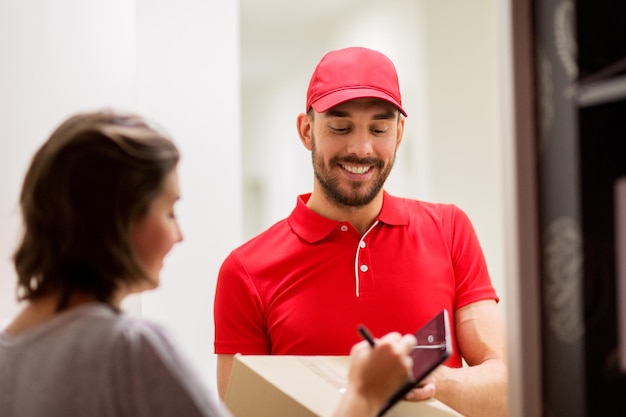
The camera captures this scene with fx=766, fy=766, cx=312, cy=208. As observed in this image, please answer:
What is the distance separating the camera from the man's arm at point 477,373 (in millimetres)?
1403

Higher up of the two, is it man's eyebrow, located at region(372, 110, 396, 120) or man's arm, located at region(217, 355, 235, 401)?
man's eyebrow, located at region(372, 110, 396, 120)

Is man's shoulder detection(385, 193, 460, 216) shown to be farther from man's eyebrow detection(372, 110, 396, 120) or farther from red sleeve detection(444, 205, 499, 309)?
man's eyebrow detection(372, 110, 396, 120)

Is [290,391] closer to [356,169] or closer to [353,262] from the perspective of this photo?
[353,262]

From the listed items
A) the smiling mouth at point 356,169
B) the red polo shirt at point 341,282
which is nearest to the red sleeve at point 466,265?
the red polo shirt at point 341,282

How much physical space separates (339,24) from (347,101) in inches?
102

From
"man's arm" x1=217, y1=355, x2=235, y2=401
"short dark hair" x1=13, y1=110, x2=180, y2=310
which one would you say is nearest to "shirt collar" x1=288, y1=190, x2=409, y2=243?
"man's arm" x1=217, y1=355, x2=235, y2=401

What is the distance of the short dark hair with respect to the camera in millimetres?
916

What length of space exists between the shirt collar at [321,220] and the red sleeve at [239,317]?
172 millimetres

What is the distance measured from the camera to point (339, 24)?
422cm

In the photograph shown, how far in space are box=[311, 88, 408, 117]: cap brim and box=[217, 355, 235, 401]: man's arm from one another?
1.96ft

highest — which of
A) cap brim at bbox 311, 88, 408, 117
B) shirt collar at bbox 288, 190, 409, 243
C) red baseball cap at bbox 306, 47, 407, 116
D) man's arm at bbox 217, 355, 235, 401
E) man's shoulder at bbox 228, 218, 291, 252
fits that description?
red baseball cap at bbox 306, 47, 407, 116

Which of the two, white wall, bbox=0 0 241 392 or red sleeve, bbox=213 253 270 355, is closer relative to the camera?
red sleeve, bbox=213 253 270 355

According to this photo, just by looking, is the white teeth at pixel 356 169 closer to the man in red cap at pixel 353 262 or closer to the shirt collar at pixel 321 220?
the man in red cap at pixel 353 262

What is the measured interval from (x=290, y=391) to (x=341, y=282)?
53 cm
